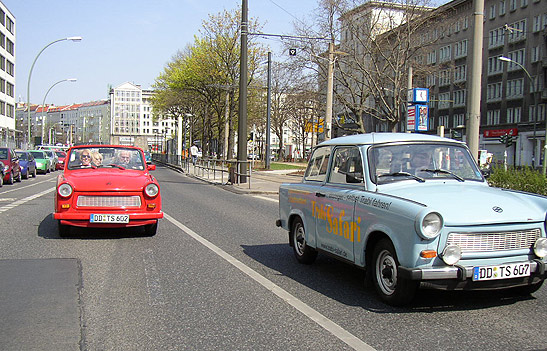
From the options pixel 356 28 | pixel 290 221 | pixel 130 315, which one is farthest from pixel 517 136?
pixel 130 315

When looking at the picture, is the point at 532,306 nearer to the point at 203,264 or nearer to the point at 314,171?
the point at 314,171

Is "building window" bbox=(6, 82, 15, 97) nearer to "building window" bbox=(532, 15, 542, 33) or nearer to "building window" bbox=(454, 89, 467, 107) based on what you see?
"building window" bbox=(454, 89, 467, 107)

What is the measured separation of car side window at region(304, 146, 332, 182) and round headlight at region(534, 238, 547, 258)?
8.66 ft

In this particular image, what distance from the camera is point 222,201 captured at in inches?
700

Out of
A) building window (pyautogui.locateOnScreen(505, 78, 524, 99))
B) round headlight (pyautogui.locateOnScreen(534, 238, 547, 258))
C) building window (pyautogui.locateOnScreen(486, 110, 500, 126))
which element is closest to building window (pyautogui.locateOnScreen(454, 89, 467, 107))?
building window (pyautogui.locateOnScreen(486, 110, 500, 126))

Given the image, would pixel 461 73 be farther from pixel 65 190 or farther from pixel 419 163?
pixel 419 163

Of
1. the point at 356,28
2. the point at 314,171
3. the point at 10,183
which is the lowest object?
the point at 10,183

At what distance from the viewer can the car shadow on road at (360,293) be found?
5480 mm

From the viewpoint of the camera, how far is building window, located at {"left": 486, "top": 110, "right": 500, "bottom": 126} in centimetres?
5631

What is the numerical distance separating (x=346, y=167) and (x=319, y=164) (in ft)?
2.81

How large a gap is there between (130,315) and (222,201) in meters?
12.6

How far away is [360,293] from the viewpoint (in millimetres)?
6023

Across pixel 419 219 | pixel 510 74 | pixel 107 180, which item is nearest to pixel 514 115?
pixel 510 74

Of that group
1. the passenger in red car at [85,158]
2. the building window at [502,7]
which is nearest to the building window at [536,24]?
the building window at [502,7]
